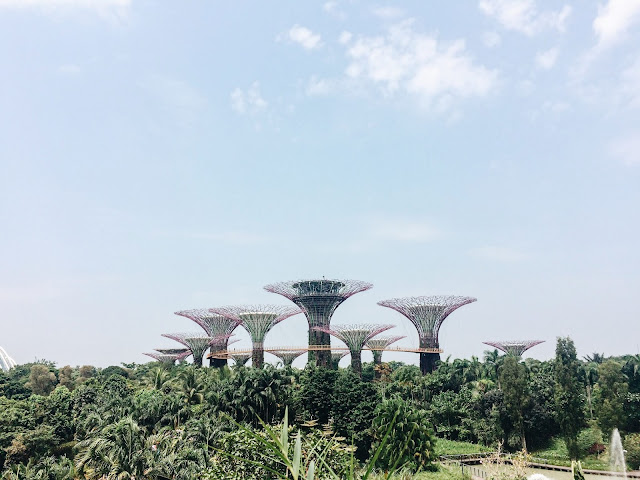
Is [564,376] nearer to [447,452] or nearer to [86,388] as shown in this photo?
[447,452]

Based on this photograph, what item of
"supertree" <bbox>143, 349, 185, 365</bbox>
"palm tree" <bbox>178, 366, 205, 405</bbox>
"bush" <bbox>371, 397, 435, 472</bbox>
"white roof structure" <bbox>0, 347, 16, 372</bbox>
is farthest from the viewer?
"white roof structure" <bbox>0, 347, 16, 372</bbox>

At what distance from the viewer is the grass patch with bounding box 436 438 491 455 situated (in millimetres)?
37156

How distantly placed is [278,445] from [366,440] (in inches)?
1232

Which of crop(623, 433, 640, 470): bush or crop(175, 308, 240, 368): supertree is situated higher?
crop(175, 308, 240, 368): supertree

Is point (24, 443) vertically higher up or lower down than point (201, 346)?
lower down

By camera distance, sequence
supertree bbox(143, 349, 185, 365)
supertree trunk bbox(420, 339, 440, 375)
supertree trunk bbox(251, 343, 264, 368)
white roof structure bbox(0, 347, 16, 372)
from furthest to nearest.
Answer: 1. white roof structure bbox(0, 347, 16, 372)
2. supertree bbox(143, 349, 185, 365)
3. supertree trunk bbox(420, 339, 440, 375)
4. supertree trunk bbox(251, 343, 264, 368)

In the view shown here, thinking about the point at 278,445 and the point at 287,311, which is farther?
the point at 287,311

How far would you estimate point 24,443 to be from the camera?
108 feet

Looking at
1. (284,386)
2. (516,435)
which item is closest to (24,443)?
(284,386)

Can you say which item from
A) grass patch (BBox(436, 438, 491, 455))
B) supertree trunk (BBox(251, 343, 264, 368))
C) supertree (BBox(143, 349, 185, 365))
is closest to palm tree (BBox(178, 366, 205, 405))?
supertree trunk (BBox(251, 343, 264, 368))

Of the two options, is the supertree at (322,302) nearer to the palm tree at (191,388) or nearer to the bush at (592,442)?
the palm tree at (191,388)

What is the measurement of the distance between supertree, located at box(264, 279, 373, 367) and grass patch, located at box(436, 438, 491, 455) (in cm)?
1852

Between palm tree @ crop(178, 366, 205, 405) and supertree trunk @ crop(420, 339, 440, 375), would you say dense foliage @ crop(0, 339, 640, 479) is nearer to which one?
palm tree @ crop(178, 366, 205, 405)

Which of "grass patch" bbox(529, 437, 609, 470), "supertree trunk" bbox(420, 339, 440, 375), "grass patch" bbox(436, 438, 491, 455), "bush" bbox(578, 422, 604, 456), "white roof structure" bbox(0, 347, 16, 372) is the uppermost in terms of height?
"white roof structure" bbox(0, 347, 16, 372)
